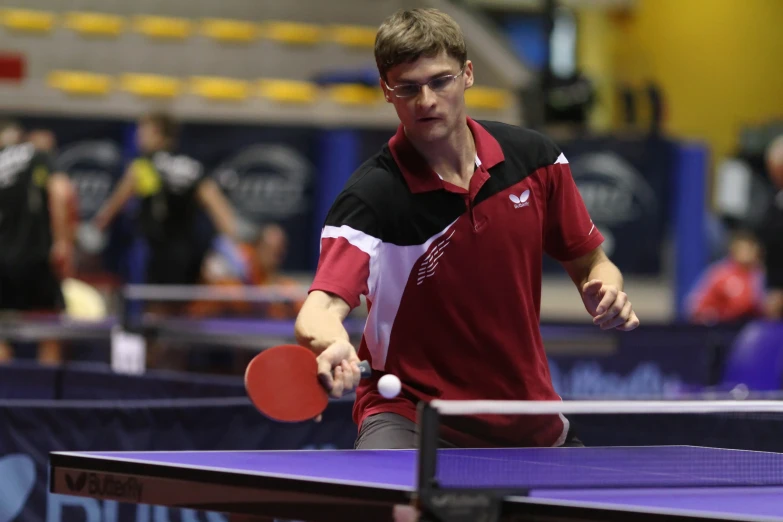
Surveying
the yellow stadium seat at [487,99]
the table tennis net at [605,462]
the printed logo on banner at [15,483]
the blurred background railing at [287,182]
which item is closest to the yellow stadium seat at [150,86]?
the blurred background railing at [287,182]

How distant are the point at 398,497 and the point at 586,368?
596 centimetres

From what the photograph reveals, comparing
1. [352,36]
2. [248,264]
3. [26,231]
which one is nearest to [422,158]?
[26,231]

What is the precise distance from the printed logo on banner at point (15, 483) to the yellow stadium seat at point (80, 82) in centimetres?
847

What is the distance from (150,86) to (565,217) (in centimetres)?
1029

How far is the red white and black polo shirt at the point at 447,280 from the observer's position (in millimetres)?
3271

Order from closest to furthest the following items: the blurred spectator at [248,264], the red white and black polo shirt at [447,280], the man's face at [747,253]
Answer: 1. the red white and black polo shirt at [447,280]
2. the blurred spectator at [248,264]
3. the man's face at [747,253]

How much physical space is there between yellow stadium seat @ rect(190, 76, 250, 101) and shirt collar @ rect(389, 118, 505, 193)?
9.99 m

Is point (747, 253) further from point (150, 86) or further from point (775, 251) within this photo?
point (150, 86)

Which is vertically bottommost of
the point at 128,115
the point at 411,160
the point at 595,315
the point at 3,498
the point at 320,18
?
the point at 3,498

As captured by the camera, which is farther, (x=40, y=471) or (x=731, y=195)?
(x=731, y=195)

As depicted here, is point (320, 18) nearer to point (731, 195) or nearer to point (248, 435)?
point (731, 195)

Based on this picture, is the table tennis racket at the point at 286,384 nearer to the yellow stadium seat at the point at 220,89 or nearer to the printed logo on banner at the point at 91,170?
the printed logo on banner at the point at 91,170

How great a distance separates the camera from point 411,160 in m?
3.34

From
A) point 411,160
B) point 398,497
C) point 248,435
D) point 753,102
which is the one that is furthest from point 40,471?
point 753,102
